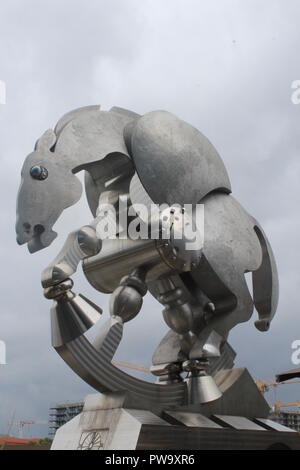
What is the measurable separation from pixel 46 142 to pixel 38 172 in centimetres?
35

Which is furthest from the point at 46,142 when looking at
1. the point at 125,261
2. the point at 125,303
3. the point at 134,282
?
the point at 125,303

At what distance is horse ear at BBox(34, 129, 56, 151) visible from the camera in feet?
18.1

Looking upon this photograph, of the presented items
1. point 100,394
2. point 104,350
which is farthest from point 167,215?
point 100,394

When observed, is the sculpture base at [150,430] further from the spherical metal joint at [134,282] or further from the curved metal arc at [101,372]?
the spherical metal joint at [134,282]

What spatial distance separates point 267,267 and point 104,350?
7.97 ft

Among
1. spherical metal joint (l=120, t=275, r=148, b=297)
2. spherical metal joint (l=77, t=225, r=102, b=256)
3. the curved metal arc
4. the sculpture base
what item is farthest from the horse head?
the sculpture base

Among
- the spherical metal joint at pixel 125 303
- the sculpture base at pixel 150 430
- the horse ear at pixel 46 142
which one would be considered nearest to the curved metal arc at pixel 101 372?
the sculpture base at pixel 150 430

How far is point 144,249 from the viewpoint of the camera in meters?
5.49

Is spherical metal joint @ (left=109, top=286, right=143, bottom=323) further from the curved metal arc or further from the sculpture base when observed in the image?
the sculpture base

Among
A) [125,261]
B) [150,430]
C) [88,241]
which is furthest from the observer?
[125,261]

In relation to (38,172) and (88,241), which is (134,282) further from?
(38,172)

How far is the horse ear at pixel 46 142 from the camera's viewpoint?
5508 millimetres

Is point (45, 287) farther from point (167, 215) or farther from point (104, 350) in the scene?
point (167, 215)

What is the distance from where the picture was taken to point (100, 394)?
17.3ft
